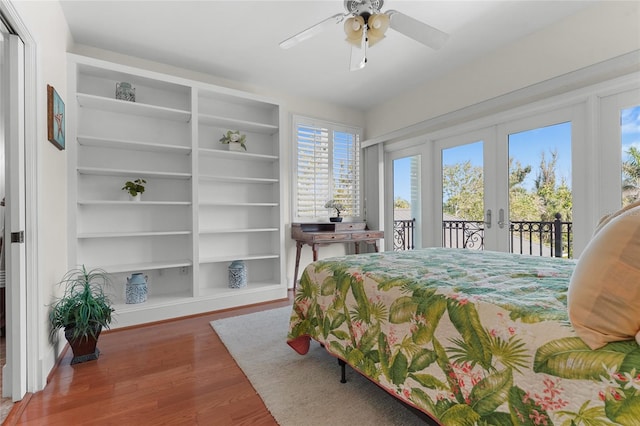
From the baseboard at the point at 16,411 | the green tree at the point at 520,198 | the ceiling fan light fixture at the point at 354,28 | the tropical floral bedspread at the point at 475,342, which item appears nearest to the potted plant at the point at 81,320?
the baseboard at the point at 16,411

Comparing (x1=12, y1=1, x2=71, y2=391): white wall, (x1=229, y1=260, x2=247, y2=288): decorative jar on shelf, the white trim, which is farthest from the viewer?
(x1=229, y1=260, x2=247, y2=288): decorative jar on shelf

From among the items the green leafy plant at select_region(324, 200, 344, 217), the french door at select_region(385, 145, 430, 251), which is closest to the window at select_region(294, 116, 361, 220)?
the green leafy plant at select_region(324, 200, 344, 217)

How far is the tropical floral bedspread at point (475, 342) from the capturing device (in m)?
0.76

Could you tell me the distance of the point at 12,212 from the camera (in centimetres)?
164

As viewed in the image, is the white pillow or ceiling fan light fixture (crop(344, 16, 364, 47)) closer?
the white pillow

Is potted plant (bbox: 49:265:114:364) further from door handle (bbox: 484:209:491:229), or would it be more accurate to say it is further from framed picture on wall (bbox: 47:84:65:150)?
door handle (bbox: 484:209:491:229)

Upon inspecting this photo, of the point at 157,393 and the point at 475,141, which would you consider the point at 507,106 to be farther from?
the point at 157,393

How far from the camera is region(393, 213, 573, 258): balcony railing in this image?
8.94ft

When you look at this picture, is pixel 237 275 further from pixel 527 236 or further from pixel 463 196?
pixel 527 236

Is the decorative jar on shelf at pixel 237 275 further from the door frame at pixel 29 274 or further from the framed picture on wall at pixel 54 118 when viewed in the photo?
the framed picture on wall at pixel 54 118

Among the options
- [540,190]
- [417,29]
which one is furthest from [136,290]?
[540,190]

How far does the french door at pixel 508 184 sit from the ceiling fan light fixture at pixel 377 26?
1.87 metres

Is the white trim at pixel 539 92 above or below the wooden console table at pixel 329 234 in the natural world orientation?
above

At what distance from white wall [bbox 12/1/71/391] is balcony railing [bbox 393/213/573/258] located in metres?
3.80
